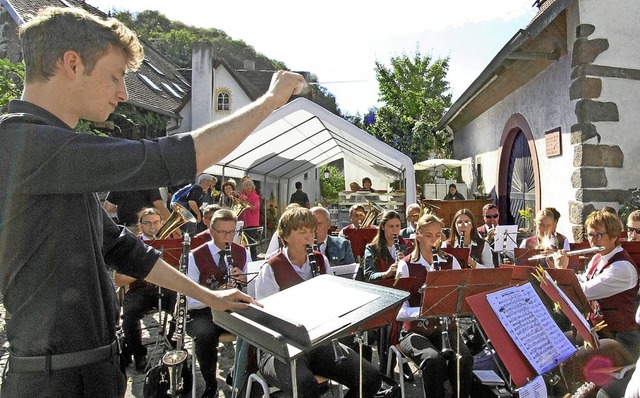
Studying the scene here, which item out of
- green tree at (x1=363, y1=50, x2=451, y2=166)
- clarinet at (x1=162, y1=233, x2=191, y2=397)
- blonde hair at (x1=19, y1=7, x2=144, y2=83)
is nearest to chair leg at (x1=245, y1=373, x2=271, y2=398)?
clarinet at (x1=162, y1=233, x2=191, y2=397)

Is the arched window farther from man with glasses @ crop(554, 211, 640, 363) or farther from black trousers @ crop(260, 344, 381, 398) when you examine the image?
man with glasses @ crop(554, 211, 640, 363)

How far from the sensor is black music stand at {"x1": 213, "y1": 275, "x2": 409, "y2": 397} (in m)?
1.43

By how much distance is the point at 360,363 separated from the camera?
Result: 3.10 meters

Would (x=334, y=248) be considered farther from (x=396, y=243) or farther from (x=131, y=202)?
(x=131, y=202)

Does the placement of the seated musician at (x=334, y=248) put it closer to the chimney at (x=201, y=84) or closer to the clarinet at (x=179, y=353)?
the clarinet at (x=179, y=353)

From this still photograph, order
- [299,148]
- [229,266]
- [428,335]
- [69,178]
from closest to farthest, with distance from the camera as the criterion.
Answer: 1. [69,178]
2. [428,335]
3. [229,266]
4. [299,148]

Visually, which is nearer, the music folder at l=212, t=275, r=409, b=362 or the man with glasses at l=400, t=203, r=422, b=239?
the music folder at l=212, t=275, r=409, b=362

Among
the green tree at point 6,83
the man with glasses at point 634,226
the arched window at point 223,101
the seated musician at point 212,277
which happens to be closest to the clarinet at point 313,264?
the seated musician at point 212,277

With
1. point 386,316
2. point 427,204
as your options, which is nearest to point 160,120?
point 427,204

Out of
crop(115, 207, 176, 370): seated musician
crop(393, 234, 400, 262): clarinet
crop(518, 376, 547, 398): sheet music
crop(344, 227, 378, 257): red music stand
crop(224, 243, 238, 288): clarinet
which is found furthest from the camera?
crop(344, 227, 378, 257): red music stand

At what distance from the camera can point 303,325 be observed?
1.39 m

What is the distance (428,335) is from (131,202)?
3888 mm

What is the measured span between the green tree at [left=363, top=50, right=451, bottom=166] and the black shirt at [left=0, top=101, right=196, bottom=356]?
18087 mm

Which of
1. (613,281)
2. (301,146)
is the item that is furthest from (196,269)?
(301,146)
